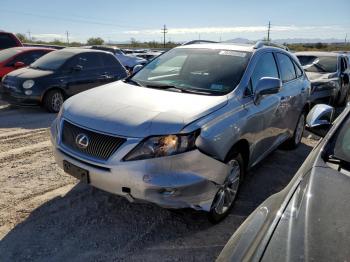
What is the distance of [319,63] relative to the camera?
34.3 ft

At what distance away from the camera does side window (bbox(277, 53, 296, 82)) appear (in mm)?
5113

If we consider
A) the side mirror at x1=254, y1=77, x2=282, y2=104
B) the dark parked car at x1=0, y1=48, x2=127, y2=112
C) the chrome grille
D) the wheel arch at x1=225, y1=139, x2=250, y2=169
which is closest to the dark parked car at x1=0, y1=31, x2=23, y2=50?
the dark parked car at x1=0, y1=48, x2=127, y2=112

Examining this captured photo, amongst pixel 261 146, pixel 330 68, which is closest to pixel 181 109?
pixel 261 146

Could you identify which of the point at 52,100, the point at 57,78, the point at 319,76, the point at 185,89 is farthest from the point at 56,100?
the point at 319,76

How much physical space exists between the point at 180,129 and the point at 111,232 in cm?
123

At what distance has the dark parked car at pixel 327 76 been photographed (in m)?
8.74

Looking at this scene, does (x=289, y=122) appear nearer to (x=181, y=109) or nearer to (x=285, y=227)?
(x=181, y=109)

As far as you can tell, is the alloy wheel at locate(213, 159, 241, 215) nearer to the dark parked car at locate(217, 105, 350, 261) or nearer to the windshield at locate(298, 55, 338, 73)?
the dark parked car at locate(217, 105, 350, 261)

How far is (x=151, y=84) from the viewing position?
4207 mm

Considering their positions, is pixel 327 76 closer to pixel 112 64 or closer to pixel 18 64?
pixel 112 64

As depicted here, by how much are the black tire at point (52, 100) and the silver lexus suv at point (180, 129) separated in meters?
4.13

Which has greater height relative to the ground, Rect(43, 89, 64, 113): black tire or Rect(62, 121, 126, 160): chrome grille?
Rect(62, 121, 126, 160): chrome grille

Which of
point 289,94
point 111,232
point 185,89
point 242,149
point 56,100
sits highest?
point 185,89

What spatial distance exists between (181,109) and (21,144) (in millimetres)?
3617
